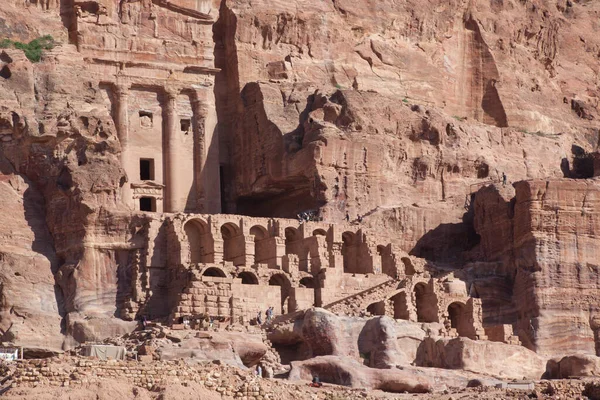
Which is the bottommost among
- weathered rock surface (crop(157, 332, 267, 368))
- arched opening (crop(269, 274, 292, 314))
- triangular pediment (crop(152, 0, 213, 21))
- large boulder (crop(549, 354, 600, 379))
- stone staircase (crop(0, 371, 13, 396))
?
stone staircase (crop(0, 371, 13, 396))

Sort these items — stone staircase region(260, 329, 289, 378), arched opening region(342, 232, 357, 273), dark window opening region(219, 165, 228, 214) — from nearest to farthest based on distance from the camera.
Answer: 1. stone staircase region(260, 329, 289, 378)
2. arched opening region(342, 232, 357, 273)
3. dark window opening region(219, 165, 228, 214)

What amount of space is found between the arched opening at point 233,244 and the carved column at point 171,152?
5.16 m

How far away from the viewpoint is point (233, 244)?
271ft

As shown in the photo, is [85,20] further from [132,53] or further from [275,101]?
[275,101]

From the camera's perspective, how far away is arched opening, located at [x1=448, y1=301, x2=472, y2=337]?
80.6 m

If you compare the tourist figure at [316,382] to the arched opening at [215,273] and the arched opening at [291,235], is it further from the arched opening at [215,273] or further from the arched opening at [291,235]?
the arched opening at [291,235]

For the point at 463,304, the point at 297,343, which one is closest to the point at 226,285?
the point at 297,343

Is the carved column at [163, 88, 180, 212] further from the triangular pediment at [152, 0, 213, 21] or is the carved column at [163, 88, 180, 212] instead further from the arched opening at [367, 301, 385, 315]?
the arched opening at [367, 301, 385, 315]

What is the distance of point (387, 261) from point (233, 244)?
7152mm

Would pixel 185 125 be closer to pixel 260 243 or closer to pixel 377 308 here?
pixel 260 243

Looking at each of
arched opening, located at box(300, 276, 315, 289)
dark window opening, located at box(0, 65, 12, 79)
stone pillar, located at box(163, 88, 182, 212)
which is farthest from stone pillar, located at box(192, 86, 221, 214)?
dark window opening, located at box(0, 65, 12, 79)

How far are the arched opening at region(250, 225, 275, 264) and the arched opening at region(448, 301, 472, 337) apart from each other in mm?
8355

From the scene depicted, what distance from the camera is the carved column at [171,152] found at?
87.7m

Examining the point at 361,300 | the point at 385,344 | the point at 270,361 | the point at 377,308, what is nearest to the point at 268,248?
the point at 361,300
